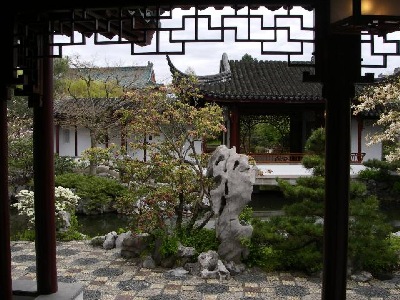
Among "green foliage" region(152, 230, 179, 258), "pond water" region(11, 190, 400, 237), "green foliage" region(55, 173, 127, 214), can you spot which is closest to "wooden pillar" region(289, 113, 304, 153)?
"pond water" region(11, 190, 400, 237)

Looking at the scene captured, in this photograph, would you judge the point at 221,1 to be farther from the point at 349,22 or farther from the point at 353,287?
the point at 353,287

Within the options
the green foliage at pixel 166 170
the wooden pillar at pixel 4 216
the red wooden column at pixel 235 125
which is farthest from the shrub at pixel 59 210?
the red wooden column at pixel 235 125

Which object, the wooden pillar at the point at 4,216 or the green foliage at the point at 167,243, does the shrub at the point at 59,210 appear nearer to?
the green foliage at the point at 167,243

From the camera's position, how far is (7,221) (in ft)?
9.74

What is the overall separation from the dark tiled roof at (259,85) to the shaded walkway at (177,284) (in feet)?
29.3

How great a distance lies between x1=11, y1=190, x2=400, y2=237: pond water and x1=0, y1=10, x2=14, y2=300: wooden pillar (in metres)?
7.72

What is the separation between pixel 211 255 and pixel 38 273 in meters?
3.19

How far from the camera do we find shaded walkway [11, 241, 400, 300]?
18.7ft

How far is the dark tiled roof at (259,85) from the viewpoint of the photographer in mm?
15586

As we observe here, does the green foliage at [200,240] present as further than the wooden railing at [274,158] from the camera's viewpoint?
No

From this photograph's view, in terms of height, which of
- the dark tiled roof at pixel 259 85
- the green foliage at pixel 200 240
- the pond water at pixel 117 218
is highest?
the dark tiled roof at pixel 259 85

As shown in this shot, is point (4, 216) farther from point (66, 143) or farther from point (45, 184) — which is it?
point (66, 143)

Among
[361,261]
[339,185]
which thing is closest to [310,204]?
[361,261]

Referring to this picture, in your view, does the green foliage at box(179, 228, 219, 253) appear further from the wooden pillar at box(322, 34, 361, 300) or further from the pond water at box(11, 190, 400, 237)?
the wooden pillar at box(322, 34, 361, 300)
